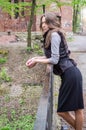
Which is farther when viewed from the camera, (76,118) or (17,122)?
(17,122)

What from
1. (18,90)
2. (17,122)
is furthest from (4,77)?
(17,122)

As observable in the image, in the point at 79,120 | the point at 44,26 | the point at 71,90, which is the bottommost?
the point at 79,120

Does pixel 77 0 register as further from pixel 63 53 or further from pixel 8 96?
pixel 63 53

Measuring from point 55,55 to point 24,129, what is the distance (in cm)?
256

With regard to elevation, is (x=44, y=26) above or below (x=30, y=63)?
above

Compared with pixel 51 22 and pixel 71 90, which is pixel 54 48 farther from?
pixel 71 90

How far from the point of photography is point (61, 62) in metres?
4.80

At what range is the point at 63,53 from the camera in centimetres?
479

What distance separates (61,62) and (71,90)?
0.38m

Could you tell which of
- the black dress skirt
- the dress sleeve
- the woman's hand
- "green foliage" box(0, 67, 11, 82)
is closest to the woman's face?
the dress sleeve

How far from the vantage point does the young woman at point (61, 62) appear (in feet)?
15.2

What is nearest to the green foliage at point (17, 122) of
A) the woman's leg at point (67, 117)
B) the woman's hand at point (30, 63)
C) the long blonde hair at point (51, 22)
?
the woman's leg at point (67, 117)

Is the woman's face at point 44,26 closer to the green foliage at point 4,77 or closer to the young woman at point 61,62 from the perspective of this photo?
the young woman at point 61,62

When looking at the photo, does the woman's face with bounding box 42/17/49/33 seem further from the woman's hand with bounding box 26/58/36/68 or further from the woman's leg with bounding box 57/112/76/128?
the woman's leg with bounding box 57/112/76/128
